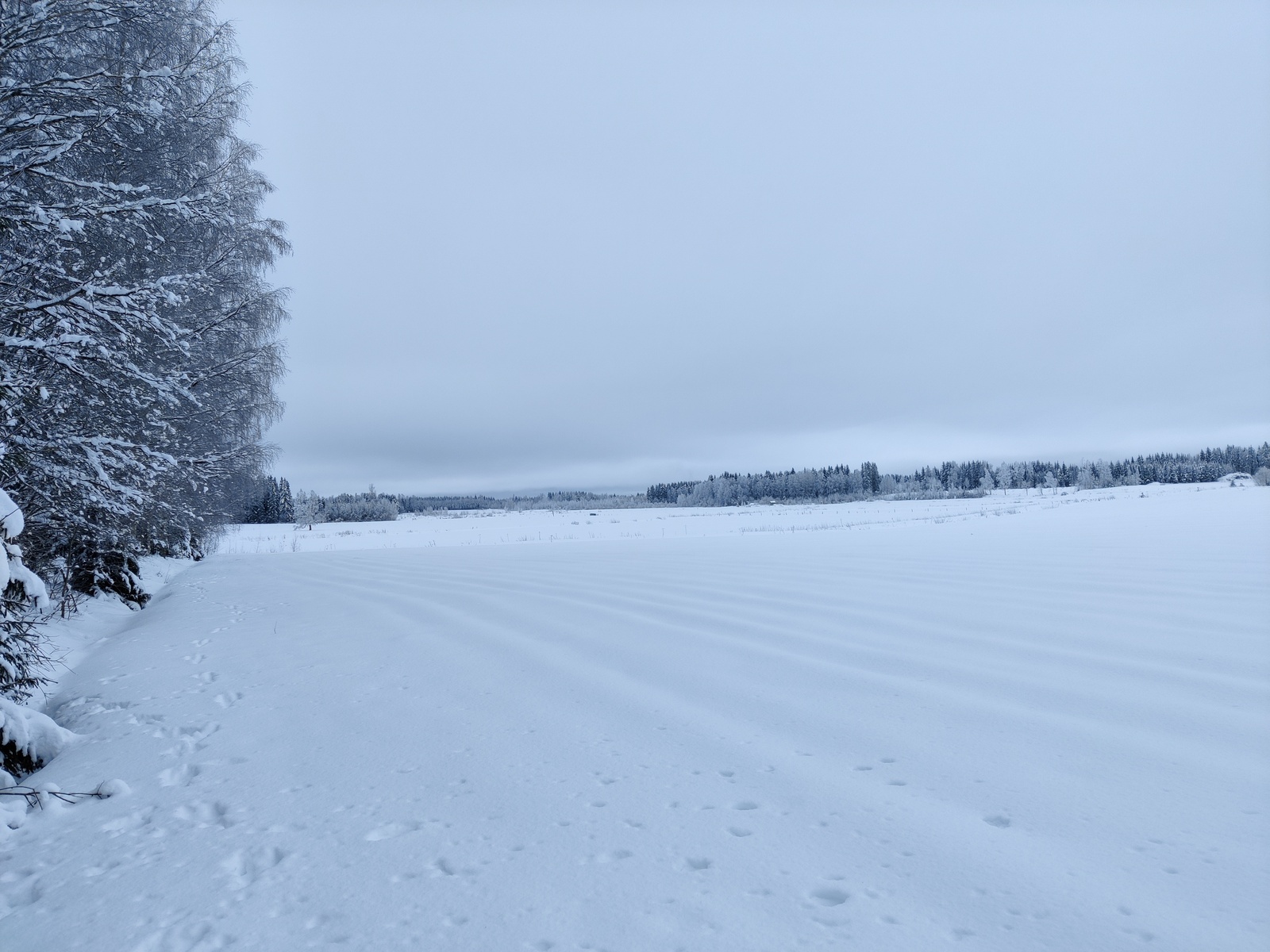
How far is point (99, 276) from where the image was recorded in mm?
3102

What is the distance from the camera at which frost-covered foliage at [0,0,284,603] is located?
2812mm

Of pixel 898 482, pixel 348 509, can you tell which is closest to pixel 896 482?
pixel 898 482

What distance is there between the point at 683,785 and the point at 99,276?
3801mm

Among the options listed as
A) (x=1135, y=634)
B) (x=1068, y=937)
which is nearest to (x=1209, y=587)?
(x=1135, y=634)

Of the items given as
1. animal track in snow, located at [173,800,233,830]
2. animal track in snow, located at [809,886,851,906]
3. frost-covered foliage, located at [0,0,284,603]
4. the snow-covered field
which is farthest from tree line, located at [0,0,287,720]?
animal track in snow, located at [809,886,851,906]

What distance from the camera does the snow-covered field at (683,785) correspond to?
1.24 meters

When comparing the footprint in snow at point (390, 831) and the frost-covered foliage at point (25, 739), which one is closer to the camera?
the footprint in snow at point (390, 831)

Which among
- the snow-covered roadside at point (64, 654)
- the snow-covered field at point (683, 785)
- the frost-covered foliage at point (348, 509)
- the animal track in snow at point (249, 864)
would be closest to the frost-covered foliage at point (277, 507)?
the frost-covered foliage at point (348, 509)

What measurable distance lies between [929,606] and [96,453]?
200 inches

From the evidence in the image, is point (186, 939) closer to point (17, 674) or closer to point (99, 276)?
point (17, 674)

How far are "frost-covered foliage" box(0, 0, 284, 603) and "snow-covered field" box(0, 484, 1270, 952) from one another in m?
1.20

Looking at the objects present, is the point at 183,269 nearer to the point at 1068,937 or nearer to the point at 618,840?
the point at 618,840

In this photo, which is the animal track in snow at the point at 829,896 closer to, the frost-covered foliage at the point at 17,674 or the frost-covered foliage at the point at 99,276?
the frost-covered foliage at the point at 17,674

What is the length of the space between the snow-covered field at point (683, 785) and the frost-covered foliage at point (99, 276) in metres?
1.20
